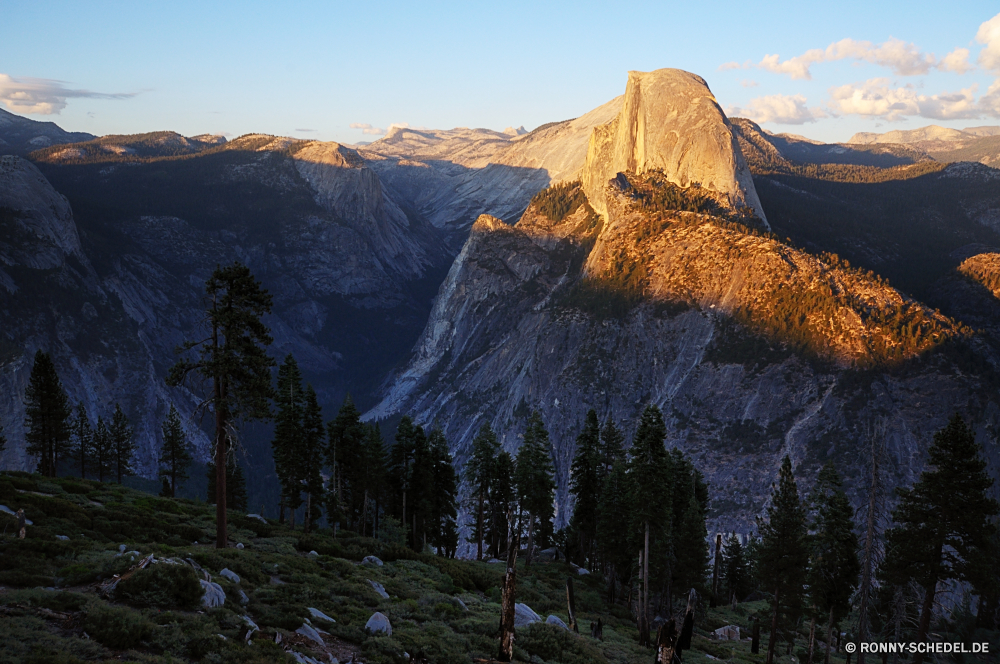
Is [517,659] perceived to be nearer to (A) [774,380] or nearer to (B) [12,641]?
(B) [12,641]

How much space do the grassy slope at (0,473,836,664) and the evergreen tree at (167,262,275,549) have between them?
4757 millimetres

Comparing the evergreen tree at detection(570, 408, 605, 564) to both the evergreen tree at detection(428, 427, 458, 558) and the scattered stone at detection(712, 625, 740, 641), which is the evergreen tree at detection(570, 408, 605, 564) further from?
the scattered stone at detection(712, 625, 740, 641)

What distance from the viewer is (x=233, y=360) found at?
91.2ft

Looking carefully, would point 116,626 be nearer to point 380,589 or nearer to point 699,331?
point 380,589

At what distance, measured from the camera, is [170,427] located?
7294cm

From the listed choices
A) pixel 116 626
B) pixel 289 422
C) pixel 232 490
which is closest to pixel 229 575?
pixel 116 626

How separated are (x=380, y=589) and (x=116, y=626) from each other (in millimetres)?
13574

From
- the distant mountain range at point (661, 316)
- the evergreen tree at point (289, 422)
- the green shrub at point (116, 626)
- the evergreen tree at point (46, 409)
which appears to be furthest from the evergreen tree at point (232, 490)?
the green shrub at point (116, 626)

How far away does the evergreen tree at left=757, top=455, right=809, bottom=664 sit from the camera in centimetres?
3738

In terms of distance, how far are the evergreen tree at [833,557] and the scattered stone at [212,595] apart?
2871 cm

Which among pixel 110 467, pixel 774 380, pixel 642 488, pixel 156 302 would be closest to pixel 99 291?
pixel 156 302

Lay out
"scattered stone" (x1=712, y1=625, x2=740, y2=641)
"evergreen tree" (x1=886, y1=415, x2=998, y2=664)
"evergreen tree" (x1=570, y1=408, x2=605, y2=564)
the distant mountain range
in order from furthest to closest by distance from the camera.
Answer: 1. the distant mountain range
2. "evergreen tree" (x1=570, y1=408, x2=605, y2=564)
3. "scattered stone" (x1=712, y1=625, x2=740, y2=641)
4. "evergreen tree" (x1=886, y1=415, x2=998, y2=664)

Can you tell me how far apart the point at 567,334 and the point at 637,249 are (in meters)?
21.5

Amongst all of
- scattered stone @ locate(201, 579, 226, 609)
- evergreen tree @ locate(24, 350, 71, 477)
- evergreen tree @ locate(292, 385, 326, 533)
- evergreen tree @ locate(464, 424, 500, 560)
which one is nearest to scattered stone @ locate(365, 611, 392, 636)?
scattered stone @ locate(201, 579, 226, 609)
